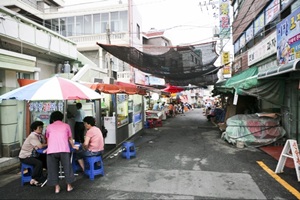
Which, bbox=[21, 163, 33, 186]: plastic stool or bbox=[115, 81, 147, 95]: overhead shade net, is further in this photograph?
bbox=[115, 81, 147, 95]: overhead shade net

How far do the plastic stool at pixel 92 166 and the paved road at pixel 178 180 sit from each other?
0.15m

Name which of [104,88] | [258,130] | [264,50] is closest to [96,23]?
[104,88]

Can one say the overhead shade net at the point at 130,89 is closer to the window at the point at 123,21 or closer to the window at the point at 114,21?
the window at the point at 123,21

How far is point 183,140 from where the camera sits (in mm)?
10977

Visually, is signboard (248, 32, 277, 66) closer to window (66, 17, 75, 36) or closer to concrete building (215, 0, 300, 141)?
concrete building (215, 0, 300, 141)

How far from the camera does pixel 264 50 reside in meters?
9.98

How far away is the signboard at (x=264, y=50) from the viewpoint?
896 centimetres

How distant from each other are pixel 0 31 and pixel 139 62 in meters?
5.91

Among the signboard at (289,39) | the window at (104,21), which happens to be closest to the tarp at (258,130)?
the signboard at (289,39)

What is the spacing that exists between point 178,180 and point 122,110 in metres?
5.76

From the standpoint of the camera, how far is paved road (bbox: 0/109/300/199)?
4.63 m

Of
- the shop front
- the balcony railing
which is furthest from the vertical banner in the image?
the shop front

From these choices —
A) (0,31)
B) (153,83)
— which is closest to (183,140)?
(0,31)

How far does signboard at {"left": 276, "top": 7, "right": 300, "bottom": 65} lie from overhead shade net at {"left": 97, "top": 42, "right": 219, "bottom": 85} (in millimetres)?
2478
